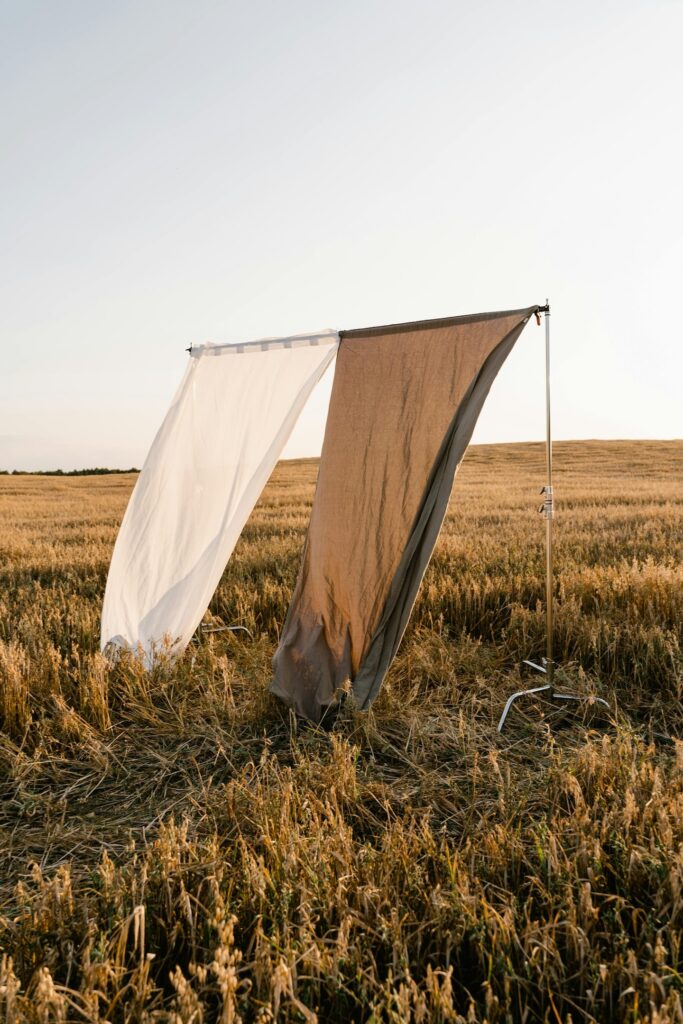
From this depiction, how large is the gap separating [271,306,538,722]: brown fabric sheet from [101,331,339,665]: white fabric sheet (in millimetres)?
400

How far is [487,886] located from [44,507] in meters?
19.1

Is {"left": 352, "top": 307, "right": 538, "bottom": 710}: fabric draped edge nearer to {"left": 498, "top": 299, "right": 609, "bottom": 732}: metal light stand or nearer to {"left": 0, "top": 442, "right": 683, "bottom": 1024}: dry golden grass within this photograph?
{"left": 0, "top": 442, "right": 683, "bottom": 1024}: dry golden grass

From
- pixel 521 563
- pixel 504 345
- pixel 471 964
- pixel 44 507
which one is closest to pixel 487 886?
pixel 471 964

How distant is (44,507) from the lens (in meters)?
19.5

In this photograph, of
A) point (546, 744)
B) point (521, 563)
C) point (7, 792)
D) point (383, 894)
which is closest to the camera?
point (383, 894)

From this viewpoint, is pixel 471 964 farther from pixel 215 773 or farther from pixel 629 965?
pixel 215 773

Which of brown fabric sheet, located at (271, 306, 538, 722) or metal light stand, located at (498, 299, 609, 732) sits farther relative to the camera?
metal light stand, located at (498, 299, 609, 732)

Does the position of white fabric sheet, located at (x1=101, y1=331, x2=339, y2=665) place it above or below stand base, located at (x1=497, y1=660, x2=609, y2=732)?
above

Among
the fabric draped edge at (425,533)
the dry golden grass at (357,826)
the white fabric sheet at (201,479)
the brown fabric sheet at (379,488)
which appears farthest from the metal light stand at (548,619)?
the white fabric sheet at (201,479)

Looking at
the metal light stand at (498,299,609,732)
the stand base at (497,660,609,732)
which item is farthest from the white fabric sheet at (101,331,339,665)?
the stand base at (497,660,609,732)

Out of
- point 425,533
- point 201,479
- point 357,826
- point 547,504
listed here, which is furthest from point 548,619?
point 201,479

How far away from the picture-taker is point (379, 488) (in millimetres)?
4352

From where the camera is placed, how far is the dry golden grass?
198cm

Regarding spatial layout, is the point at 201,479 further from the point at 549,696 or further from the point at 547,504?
the point at 549,696
